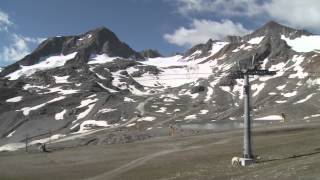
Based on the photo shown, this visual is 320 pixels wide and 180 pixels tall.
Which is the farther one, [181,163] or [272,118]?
[272,118]

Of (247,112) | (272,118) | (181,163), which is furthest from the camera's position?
(272,118)

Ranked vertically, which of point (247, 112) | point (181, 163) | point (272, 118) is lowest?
point (181, 163)

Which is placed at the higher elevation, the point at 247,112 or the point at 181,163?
the point at 247,112

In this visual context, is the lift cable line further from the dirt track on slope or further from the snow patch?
the snow patch

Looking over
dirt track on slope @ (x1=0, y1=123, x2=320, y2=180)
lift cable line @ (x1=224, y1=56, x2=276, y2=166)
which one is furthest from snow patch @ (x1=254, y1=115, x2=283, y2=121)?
lift cable line @ (x1=224, y1=56, x2=276, y2=166)

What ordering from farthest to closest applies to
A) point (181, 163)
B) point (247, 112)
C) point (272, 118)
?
point (272, 118) → point (181, 163) → point (247, 112)

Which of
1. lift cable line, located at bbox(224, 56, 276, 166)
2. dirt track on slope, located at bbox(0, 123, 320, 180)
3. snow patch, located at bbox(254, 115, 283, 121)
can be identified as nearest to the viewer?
dirt track on slope, located at bbox(0, 123, 320, 180)

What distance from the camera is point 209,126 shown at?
183 meters

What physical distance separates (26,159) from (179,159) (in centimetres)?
4999

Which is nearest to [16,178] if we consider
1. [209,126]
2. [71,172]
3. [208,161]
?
[71,172]

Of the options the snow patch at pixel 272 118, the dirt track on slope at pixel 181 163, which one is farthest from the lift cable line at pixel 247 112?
the snow patch at pixel 272 118

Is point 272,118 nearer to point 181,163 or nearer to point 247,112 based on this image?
point 181,163

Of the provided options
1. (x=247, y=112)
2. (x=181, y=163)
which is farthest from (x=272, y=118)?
(x=247, y=112)

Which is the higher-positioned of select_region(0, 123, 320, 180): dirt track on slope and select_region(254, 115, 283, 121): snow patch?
select_region(254, 115, 283, 121): snow patch
